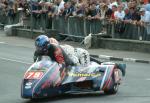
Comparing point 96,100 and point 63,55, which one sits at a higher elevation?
point 63,55

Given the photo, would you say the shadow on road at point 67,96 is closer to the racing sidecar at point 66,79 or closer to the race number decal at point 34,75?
the racing sidecar at point 66,79

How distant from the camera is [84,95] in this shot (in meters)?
13.4

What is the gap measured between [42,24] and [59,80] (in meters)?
19.6

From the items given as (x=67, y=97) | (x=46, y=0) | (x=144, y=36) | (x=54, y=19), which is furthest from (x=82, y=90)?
(x=46, y=0)

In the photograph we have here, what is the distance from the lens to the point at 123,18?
80.8ft

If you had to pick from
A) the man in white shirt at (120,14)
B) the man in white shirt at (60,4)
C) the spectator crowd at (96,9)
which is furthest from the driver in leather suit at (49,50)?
the man in white shirt at (60,4)

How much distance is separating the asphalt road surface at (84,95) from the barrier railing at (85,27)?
3.57m

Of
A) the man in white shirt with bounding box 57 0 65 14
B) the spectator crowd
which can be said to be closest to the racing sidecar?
the spectator crowd

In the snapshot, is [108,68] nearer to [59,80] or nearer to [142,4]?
[59,80]

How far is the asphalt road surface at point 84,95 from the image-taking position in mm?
12656

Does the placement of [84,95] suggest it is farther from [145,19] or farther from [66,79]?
[145,19]

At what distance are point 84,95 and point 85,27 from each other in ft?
47.2

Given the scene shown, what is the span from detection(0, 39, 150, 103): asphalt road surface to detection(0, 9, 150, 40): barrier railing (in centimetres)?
357

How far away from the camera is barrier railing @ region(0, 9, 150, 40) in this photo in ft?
80.9
